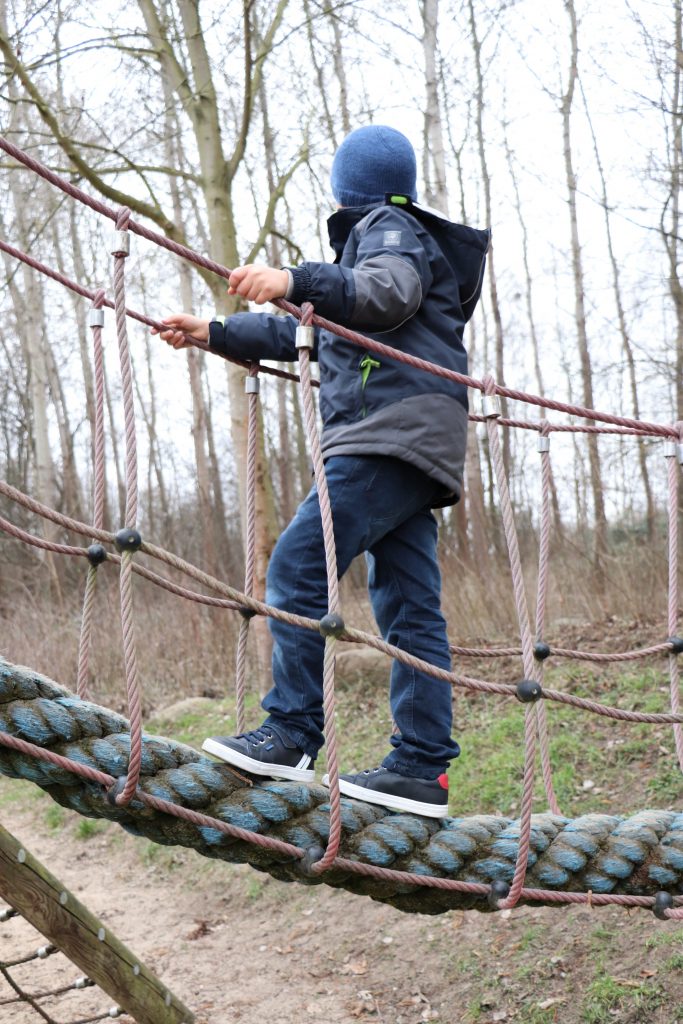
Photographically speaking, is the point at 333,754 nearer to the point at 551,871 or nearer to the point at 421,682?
the point at 421,682

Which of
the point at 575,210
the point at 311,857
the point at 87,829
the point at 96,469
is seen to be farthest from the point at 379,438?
the point at 575,210

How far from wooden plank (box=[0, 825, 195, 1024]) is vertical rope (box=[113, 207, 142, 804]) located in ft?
3.75

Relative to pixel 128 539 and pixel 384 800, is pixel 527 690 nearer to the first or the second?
pixel 384 800

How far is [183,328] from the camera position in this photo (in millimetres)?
2316

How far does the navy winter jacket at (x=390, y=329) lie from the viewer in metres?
1.96

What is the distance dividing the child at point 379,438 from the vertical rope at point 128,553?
0.71 feet

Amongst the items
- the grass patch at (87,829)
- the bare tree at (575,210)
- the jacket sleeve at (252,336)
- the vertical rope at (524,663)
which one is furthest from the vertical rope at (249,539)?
the bare tree at (575,210)

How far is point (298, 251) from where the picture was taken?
6516mm

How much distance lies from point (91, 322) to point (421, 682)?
1.10 metres

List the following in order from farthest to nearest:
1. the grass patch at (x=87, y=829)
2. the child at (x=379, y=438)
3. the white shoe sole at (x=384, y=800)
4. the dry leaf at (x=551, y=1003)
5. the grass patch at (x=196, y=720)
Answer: the grass patch at (x=196, y=720)
the grass patch at (x=87, y=829)
the dry leaf at (x=551, y=1003)
the white shoe sole at (x=384, y=800)
the child at (x=379, y=438)

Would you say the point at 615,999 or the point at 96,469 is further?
the point at 615,999

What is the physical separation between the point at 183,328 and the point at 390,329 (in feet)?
1.78

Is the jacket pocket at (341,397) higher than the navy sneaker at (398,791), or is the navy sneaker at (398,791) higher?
the jacket pocket at (341,397)

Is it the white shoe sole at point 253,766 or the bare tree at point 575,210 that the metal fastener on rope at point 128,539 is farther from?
the bare tree at point 575,210
